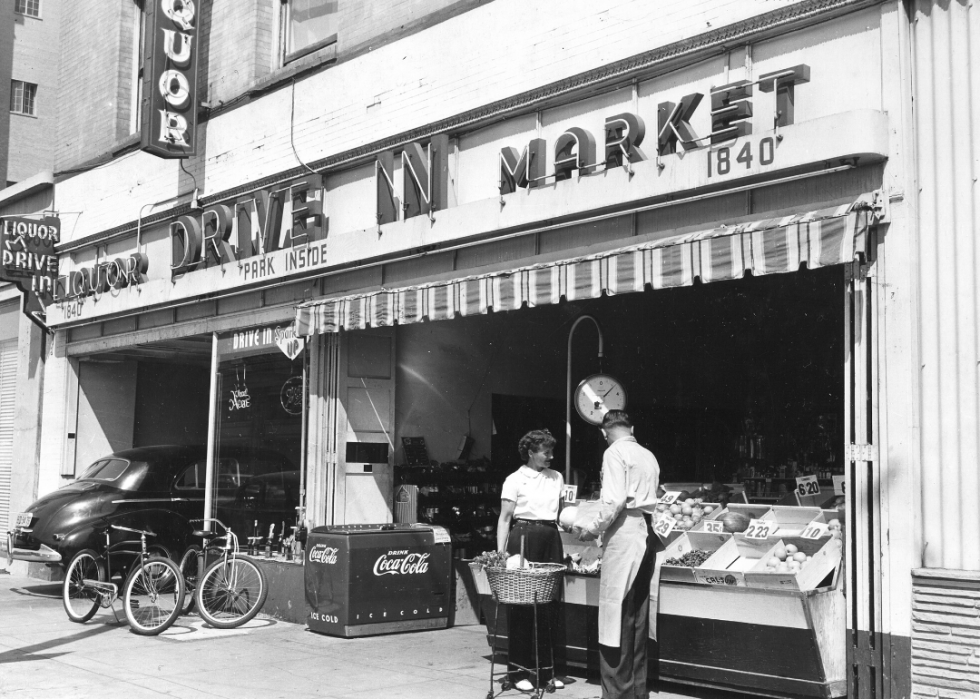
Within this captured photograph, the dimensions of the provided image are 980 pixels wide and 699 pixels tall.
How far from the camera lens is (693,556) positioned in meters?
8.20

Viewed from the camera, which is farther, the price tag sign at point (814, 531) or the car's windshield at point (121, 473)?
the car's windshield at point (121, 473)

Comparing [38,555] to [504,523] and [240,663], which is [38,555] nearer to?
[240,663]

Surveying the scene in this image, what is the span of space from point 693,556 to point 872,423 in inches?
67.8

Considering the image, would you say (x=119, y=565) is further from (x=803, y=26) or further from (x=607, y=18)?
(x=803, y=26)

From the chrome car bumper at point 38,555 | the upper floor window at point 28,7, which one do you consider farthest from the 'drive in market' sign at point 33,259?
the upper floor window at point 28,7

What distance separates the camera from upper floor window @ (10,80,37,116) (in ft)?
114

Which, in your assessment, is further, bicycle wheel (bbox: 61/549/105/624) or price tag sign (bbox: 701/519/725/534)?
bicycle wheel (bbox: 61/549/105/624)

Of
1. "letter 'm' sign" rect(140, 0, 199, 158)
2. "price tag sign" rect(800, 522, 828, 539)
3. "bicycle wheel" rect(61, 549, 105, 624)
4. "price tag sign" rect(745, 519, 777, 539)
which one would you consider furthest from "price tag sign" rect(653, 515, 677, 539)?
"letter 'm' sign" rect(140, 0, 199, 158)

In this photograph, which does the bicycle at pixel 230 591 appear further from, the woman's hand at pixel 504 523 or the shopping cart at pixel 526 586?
the shopping cart at pixel 526 586

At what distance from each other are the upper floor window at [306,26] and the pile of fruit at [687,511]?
279 inches

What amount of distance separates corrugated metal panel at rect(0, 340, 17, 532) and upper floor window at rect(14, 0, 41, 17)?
19.9 m

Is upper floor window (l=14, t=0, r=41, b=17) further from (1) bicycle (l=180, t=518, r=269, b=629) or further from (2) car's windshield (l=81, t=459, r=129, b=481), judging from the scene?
(1) bicycle (l=180, t=518, r=269, b=629)

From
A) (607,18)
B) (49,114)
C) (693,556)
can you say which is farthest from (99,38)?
(49,114)

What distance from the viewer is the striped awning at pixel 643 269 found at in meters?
7.23
